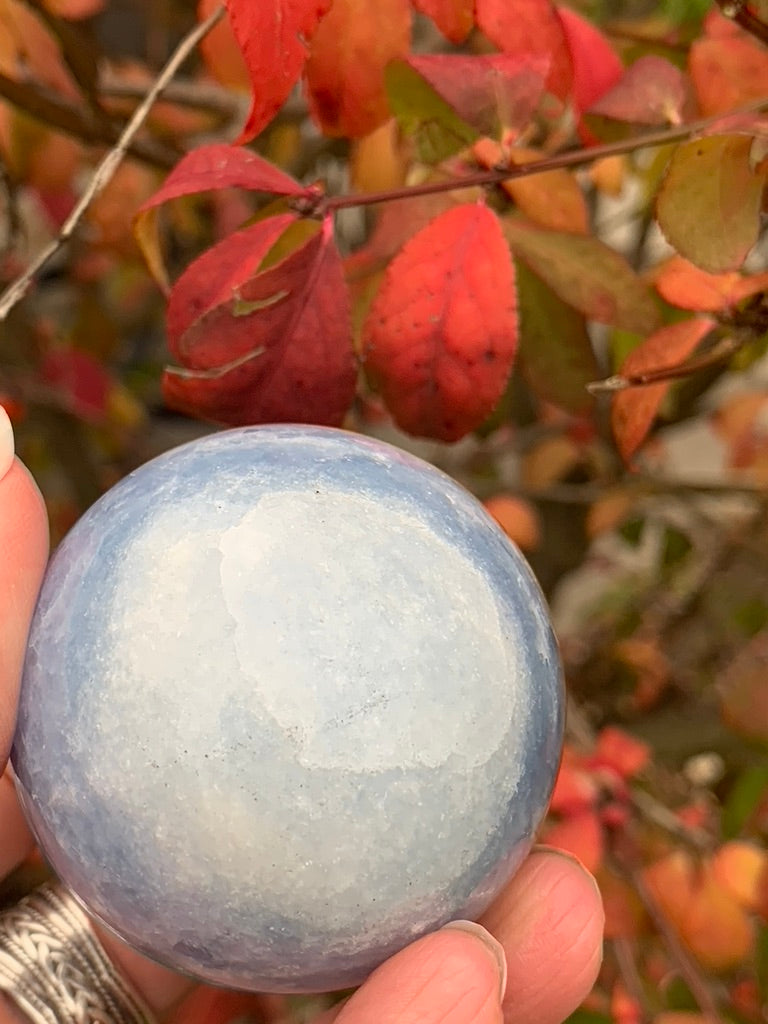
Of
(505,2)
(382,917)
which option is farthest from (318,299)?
(382,917)

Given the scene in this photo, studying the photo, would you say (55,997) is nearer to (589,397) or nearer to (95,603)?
(95,603)

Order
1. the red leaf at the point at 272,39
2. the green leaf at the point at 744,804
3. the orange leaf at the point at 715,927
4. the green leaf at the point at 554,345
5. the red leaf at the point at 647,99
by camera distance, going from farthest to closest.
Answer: the green leaf at the point at 744,804, the orange leaf at the point at 715,927, the green leaf at the point at 554,345, the red leaf at the point at 647,99, the red leaf at the point at 272,39

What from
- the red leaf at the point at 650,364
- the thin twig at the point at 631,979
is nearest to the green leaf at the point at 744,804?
the thin twig at the point at 631,979

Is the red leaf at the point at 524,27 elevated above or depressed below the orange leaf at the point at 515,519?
above

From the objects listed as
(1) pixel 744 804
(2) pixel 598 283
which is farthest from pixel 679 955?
(2) pixel 598 283

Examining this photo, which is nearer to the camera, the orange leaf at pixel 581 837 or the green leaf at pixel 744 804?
the orange leaf at pixel 581 837

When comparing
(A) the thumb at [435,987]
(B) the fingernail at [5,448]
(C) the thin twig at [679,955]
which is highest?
(B) the fingernail at [5,448]

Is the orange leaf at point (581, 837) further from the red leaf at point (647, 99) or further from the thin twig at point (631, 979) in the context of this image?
the red leaf at point (647, 99)

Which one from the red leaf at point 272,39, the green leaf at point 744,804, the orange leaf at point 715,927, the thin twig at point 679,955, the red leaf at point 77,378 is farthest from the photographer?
the red leaf at point 77,378
